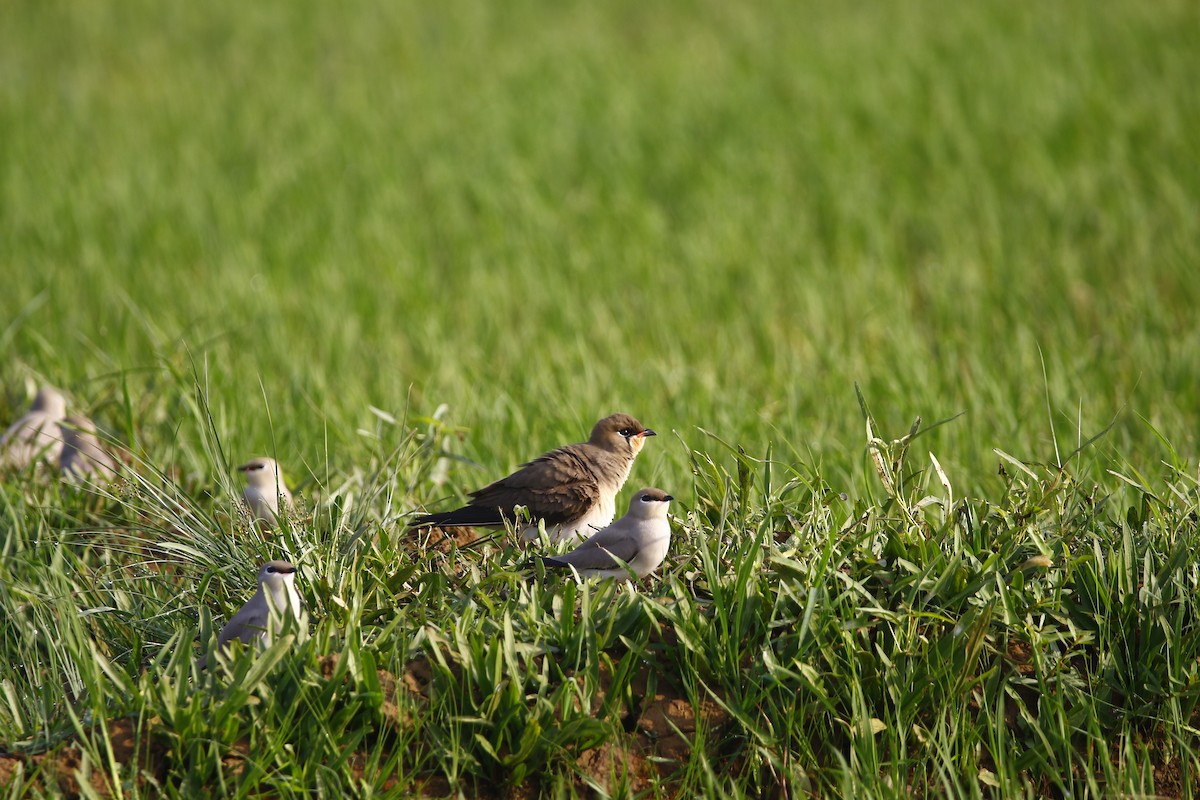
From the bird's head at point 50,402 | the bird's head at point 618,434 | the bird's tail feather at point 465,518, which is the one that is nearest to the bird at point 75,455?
the bird's head at point 50,402

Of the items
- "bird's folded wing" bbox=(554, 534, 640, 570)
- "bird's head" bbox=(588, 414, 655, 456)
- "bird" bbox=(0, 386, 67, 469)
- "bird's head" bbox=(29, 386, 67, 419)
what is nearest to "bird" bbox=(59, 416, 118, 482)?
"bird" bbox=(0, 386, 67, 469)

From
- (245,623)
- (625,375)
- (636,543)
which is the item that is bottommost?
(625,375)

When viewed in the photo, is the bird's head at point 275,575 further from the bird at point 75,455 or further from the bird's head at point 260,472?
the bird at point 75,455

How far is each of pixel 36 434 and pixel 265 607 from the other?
7.52 ft

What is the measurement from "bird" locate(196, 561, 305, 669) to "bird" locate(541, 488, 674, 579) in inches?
30.2

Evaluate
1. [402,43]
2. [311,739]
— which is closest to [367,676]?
[311,739]

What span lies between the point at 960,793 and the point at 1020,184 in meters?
7.42

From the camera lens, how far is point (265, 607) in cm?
313

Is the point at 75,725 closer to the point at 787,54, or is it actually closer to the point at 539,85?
the point at 539,85

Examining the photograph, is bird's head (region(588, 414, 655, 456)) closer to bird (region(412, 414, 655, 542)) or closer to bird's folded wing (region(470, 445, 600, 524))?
bird (region(412, 414, 655, 542))

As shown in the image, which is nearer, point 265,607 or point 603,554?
point 265,607

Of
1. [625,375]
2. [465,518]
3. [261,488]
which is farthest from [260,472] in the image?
Answer: [625,375]

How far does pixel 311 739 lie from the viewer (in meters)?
2.97

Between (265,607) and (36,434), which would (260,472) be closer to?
(36,434)
